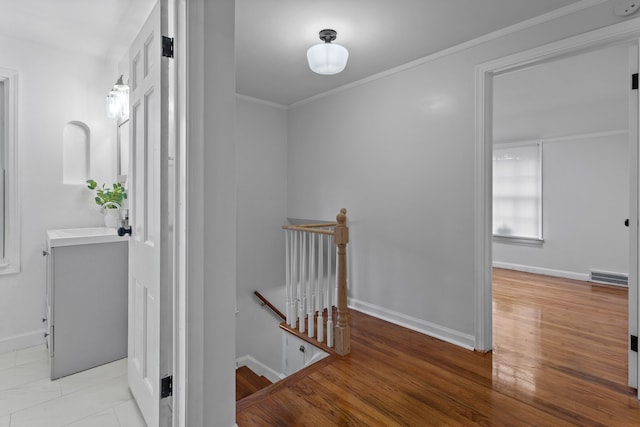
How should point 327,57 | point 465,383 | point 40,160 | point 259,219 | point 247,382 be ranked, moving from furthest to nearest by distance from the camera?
point 259,219 → point 247,382 → point 40,160 → point 327,57 → point 465,383

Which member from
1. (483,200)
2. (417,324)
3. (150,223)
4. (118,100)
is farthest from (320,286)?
(118,100)

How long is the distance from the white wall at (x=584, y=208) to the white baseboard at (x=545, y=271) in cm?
1

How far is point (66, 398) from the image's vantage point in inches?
72.0

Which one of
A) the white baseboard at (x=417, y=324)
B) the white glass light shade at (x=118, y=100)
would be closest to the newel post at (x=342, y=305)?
the white baseboard at (x=417, y=324)

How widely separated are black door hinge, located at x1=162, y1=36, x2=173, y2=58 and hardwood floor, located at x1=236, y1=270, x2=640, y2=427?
179 centimetres

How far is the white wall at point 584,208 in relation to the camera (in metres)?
4.41

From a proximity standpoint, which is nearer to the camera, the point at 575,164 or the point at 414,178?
the point at 414,178

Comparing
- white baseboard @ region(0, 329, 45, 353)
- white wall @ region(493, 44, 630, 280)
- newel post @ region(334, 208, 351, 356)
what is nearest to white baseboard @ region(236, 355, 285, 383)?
newel post @ region(334, 208, 351, 356)

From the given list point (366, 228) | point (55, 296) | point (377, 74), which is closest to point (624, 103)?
point (377, 74)

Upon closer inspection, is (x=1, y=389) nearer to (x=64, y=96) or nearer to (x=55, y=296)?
(x=55, y=296)

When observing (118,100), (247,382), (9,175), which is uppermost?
(118,100)

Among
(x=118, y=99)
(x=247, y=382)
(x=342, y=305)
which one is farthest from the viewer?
(x=247, y=382)

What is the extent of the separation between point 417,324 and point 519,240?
351cm

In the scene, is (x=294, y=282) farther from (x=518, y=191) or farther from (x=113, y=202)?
(x=518, y=191)
